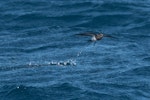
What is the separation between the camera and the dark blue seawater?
202 ft

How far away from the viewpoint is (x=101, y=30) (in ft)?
250

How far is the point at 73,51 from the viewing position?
6956cm

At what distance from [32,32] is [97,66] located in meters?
11.7

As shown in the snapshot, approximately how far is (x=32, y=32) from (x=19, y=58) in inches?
301

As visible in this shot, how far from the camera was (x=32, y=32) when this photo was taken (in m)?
75.5

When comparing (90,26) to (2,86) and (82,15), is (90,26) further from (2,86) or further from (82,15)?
(2,86)

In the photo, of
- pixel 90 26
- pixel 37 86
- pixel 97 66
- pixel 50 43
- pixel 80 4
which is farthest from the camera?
pixel 80 4

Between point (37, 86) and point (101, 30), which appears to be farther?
point (101, 30)

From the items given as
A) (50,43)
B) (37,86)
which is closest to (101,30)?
(50,43)

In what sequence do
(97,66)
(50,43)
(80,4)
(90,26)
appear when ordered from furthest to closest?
(80,4), (90,26), (50,43), (97,66)

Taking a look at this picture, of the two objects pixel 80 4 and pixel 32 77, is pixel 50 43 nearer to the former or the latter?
pixel 32 77

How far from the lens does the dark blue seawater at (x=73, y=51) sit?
61.6 meters

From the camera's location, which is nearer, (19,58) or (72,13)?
(19,58)

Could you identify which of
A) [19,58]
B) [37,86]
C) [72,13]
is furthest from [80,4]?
[37,86]
